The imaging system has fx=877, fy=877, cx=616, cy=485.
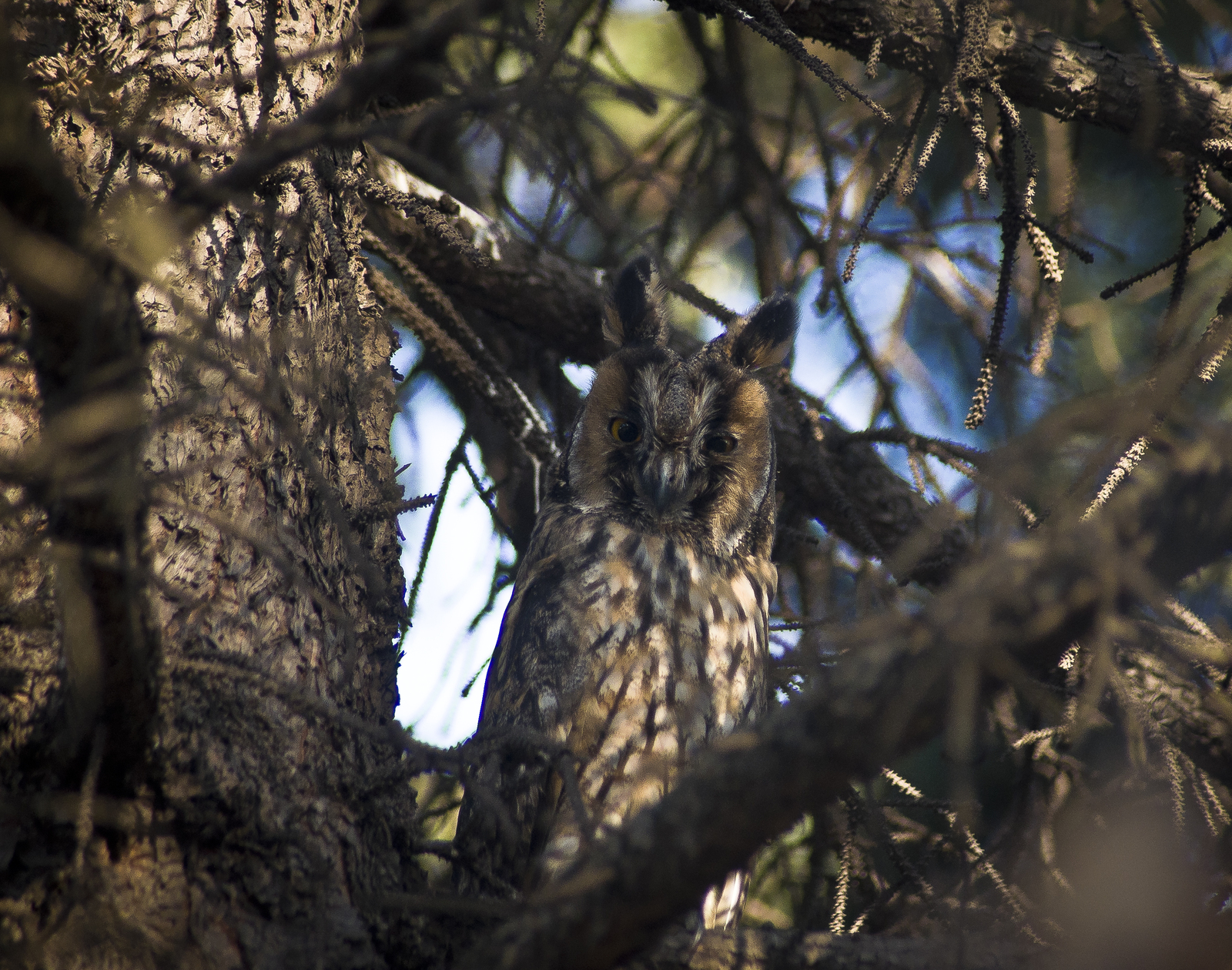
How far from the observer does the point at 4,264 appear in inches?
29.5

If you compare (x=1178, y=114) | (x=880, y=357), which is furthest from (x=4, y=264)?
(x=880, y=357)

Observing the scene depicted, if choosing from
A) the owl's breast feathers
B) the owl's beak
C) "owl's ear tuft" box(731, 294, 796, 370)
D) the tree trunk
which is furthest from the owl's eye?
the tree trunk

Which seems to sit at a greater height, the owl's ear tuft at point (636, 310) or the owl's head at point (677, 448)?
the owl's ear tuft at point (636, 310)

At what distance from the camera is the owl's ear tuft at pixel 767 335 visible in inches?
109

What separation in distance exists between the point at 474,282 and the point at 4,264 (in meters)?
2.16

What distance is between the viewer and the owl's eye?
2.56m

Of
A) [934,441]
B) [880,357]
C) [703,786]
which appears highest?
[880,357]

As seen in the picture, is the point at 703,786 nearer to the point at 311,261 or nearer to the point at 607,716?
the point at 607,716

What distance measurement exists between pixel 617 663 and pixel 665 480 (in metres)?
0.53

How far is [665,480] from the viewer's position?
2445mm

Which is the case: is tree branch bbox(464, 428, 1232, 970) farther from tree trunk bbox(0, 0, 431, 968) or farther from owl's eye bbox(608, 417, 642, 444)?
owl's eye bbox(608, 417, 642, 444)

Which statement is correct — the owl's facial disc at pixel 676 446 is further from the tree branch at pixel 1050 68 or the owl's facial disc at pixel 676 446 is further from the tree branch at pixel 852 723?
the tree branch at pixel 852 723

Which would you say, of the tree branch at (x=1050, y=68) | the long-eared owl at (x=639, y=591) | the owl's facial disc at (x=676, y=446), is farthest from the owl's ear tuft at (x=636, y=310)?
the tree branch at (x=1050, y=68)

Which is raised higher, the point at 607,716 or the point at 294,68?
the point at 294,68
